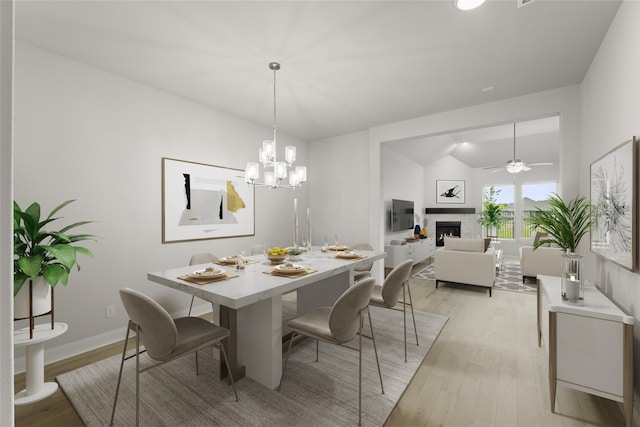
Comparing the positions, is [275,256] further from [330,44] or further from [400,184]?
[400,184]

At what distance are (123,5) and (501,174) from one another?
32.1ft

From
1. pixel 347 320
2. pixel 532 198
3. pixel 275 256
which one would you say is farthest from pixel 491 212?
pixel 347 320

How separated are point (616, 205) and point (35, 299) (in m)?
4.12

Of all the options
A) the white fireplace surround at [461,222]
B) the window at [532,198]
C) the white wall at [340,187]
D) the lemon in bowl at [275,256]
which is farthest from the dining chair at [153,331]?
the window at [532,198]

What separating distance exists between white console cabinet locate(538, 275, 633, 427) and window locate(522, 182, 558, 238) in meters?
7.66

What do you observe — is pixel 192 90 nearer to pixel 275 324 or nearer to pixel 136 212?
pixel 136 212

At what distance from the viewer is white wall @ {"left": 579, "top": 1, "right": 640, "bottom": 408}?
178 cm

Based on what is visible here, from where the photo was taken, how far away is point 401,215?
674cm

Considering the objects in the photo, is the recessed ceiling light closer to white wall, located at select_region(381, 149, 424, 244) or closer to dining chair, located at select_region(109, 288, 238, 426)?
dining chair, located at select_region(109, 288, 238, 426)

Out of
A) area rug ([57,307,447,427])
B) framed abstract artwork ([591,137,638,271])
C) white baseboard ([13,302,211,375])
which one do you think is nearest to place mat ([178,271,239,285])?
area rug ([57,307,447,427])

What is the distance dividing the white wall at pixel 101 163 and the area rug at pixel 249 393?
2.44 ft

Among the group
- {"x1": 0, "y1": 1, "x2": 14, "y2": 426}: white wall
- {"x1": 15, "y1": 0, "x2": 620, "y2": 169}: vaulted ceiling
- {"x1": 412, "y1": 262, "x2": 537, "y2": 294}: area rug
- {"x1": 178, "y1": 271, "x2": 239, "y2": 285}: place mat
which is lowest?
{"x1": 412, "y1": 262, "x2": 537, "y2": 294}: area rug

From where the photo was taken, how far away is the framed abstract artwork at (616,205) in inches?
69.5

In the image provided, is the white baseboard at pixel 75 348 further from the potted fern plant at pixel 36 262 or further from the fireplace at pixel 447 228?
the fireplace at pixel 447 228
